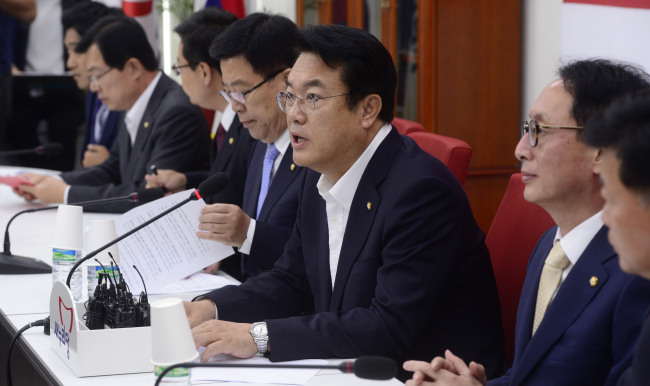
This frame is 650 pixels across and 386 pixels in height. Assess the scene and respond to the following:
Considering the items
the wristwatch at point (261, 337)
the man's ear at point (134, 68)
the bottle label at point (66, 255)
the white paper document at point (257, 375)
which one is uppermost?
the man's ear at point (134, 68)

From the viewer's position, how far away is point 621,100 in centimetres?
121

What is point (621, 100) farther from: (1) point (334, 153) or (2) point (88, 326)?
(2) point (88, 326)

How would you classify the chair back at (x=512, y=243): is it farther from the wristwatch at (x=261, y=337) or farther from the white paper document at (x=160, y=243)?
the white paper document at (x=160, y=243)

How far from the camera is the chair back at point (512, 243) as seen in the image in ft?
6.51

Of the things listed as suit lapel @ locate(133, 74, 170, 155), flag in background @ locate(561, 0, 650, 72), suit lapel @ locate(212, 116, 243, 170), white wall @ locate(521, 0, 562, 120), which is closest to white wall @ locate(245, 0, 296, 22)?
suit lapel @ locate(133, 74, 170, 155)

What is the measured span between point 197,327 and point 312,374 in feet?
0.87

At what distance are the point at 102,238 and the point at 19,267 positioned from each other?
2.09 ft

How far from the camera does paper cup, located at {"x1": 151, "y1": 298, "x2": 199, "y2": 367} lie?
4.25 ft

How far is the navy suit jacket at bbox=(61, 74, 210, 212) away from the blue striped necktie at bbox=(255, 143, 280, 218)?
2.85 feet

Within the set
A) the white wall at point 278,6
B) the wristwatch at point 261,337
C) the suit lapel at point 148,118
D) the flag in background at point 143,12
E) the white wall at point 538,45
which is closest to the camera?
the wristwatch at point 261,337

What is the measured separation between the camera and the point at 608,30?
112 inches

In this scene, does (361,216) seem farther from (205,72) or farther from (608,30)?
(205,72)

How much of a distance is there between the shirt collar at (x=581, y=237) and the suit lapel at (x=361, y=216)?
46 cm

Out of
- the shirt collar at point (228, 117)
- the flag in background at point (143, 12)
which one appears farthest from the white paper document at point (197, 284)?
the flag in background at point (143, 12)
